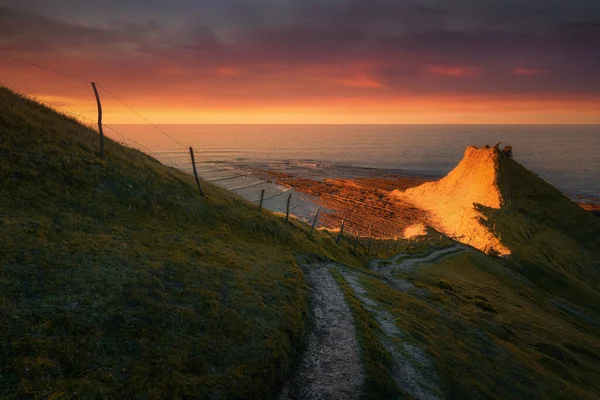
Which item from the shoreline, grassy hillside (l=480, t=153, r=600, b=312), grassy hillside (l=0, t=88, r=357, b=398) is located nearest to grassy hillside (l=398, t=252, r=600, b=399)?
grassy hillside (l=0, t=88, r=357, b=398)

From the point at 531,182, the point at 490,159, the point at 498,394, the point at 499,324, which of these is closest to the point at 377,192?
the point at 490,159

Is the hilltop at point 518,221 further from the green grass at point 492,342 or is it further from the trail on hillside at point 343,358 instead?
the trail on hillside at point 343,358

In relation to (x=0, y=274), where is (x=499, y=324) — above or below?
below

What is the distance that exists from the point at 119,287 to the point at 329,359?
897 cm

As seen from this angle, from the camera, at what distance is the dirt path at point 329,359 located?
36.6ft

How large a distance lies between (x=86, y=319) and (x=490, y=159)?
96.5m

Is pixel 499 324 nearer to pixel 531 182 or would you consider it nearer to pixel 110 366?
pixel 110 366

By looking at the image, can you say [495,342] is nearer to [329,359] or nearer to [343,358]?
[343,358]

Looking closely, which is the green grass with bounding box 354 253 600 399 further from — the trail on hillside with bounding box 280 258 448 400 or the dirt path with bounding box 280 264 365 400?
the dirt path with bounding box 280 264 365 400

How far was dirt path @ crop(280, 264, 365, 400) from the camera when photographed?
1114 centimetres

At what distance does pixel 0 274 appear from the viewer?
1048 cm

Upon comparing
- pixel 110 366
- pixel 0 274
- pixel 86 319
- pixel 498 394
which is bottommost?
pixel 498 394

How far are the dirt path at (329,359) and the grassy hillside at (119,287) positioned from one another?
747mm

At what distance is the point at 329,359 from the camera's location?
13.2 meters
